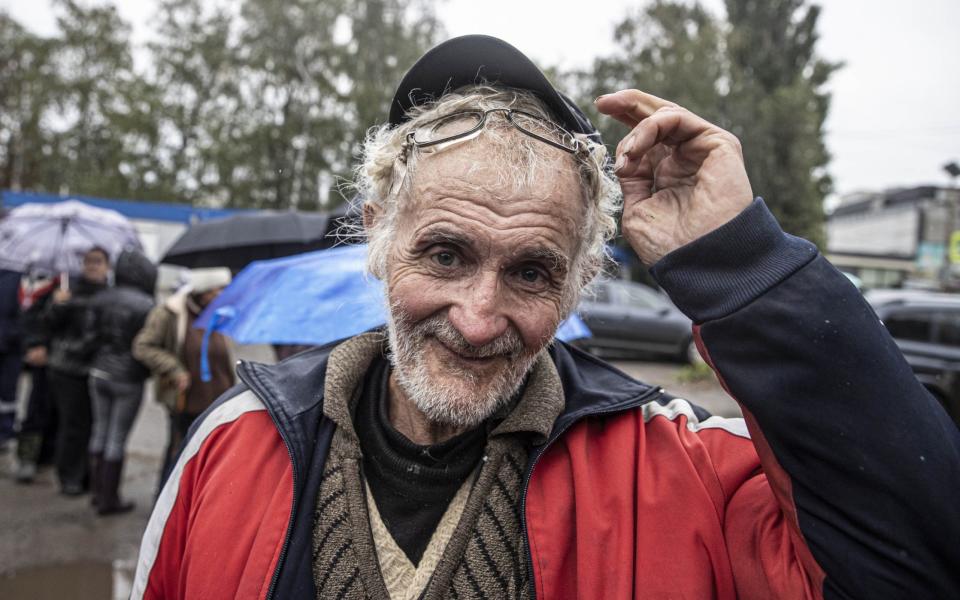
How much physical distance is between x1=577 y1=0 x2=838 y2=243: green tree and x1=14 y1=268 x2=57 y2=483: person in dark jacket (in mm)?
16455

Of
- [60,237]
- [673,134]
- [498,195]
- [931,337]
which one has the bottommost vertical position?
[931,337]

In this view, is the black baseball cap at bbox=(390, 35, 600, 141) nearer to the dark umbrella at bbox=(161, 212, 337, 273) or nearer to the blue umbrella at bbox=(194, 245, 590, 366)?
the blue umbrella at bbox=(194, 245, 590, 366)

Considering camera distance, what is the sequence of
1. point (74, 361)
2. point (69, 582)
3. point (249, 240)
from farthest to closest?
point (249, 240) → point (74, 361) → point (69, 582)

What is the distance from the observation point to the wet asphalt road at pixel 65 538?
12.7 feet

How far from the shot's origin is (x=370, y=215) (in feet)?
5.72

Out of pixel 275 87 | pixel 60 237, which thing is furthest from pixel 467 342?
pixel 275 87

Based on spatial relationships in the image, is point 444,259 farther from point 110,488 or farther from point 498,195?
point 110,488

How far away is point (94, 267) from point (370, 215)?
4.24 m

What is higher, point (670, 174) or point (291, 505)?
point (670, 174)

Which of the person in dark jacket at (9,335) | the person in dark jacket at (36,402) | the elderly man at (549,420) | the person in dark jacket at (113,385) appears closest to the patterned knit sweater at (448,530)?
the elderly man at (549,420)

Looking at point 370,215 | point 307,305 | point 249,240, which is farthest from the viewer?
point 249,240

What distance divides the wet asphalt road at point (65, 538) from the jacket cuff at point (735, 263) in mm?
4042

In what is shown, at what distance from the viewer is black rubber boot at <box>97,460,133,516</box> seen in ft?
15.9

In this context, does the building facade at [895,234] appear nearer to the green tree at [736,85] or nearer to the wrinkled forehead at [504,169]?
the green tree at [736,85]
